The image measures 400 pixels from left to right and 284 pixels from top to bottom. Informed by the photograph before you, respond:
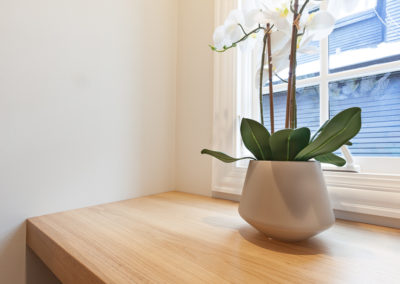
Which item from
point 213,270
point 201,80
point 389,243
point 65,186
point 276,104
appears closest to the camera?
point 213,270

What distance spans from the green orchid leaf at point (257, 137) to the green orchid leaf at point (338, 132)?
0.29ft

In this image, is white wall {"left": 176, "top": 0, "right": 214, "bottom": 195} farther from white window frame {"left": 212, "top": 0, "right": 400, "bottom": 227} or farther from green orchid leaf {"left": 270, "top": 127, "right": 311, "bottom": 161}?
green orchid leaf {"left": 270, "top": 127, "right": 311, "bottom": 161}

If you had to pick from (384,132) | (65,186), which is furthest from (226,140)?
(65,186)

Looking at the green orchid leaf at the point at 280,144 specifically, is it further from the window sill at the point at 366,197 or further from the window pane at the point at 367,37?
the window pane at the point at 367,37

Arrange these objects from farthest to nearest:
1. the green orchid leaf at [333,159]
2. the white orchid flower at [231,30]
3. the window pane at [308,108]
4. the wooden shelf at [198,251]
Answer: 1. the window pane at [308,108]
2. the white orchid flower at [231,30]
3. the green orchid leaf at [333,159]
4. the wooden shelf at [198,251]

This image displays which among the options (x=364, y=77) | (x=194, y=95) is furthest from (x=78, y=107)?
(x=364, y=77)

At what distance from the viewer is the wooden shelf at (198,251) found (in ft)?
1.14

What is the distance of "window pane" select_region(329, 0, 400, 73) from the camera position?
64 centimetres

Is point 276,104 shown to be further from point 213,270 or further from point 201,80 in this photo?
point 213,270

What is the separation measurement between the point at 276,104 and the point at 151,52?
61 centimetres

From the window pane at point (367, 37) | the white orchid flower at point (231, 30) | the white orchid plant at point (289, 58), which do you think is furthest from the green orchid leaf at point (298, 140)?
the window pane at point (367, 37)

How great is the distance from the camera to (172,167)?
3.59ft

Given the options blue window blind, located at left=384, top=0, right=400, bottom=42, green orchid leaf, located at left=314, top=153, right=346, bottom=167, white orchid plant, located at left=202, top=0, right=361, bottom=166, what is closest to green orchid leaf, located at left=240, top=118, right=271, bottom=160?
white orchid plant, located at left=202, top=0, right=361, bottom=166

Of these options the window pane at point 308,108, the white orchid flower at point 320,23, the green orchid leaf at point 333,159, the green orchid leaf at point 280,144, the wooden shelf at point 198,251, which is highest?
the white orchid flower at point 320,23
